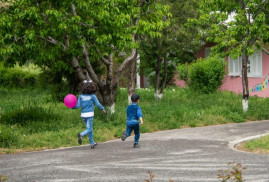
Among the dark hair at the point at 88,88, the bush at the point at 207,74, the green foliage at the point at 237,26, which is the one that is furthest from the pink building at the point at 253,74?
the dark hair at the point at 88,88

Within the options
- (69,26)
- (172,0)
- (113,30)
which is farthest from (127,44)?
(172,0)

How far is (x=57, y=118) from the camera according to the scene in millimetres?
16297

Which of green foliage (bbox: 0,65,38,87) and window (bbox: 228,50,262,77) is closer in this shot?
window (bbox: 228,50,262,77)

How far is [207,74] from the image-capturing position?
89.9ft

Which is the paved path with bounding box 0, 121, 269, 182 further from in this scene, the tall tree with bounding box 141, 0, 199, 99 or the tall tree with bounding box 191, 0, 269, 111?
the tall tree with bounding box 141, 0, 199, 99

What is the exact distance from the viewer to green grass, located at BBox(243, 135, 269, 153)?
1153 cm

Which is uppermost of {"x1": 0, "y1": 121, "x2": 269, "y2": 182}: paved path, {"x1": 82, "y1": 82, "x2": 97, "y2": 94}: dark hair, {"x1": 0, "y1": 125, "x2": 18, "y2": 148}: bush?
{"x1": 82, "y1": 82, "x2": 97, "y2": 94}: dark hair

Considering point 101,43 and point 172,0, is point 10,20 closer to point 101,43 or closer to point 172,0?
point 101,43

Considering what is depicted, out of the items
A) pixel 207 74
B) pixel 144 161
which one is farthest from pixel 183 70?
pixel 144 161

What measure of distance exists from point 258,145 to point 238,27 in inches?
258

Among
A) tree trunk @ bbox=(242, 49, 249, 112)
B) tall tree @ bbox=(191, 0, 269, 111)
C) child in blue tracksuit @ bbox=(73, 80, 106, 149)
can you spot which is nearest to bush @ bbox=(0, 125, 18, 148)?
child in blue tracksuit @ bbox=(73, 80, 106, 149)

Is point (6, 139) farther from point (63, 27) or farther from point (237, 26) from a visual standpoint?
point (237, 26)

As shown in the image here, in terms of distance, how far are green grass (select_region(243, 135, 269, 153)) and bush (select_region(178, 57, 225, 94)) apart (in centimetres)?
1470

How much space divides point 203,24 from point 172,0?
4197 millimetres
